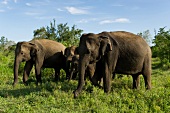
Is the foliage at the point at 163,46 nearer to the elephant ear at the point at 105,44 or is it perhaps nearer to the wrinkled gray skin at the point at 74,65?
the wrinkled gray skin at the point at 74,65

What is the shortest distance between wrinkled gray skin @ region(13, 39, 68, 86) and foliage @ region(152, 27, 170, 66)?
8163 mm

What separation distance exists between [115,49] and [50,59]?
216 inches

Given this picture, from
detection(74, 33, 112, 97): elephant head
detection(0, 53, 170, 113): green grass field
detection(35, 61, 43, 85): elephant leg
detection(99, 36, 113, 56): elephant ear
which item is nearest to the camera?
detection(0, 53, 170, 113): green grass field

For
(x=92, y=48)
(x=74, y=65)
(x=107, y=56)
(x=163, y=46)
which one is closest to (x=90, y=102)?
(x=92, y=48)

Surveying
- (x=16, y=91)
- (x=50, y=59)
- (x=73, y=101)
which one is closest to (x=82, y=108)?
(x=73, y=101)

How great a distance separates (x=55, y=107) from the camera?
8.22 m

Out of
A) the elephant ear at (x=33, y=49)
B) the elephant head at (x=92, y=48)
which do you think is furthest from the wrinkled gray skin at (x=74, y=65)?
the elephant head at (x=92, y=48)

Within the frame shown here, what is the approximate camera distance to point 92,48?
973 centimetres

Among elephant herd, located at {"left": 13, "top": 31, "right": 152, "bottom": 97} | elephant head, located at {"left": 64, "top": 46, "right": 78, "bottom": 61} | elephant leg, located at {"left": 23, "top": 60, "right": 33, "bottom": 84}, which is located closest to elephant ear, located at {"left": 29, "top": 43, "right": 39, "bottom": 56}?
elephant herd, located at {"left": 13, "top": 31, "right": 152, "bottom": 97}

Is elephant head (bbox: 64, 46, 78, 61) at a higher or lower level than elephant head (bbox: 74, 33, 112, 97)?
lower

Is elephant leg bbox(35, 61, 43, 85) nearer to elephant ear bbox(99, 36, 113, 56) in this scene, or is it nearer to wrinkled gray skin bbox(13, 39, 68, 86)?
wrinkled gray skin bbox(13, 39, 68, 86)

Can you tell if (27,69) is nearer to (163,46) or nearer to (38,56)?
(38,56)

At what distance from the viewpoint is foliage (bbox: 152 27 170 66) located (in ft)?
68.5

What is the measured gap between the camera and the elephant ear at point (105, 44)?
987 cm
